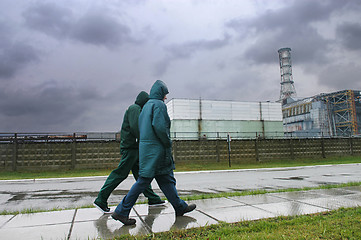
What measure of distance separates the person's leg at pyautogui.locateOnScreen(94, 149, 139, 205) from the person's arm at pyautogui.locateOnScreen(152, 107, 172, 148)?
95 centimetres

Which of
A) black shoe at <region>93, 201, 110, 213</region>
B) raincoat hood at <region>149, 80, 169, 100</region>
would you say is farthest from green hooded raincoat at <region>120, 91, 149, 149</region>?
black shoe at <region>93, 201, 110, 213</region>

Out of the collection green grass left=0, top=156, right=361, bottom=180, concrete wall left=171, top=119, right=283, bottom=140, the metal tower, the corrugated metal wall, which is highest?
the metal tower

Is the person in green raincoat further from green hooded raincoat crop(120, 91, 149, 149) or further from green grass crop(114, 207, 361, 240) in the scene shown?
green grass crop(114, 207, 361, 240)

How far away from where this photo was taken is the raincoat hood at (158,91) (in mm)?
4113

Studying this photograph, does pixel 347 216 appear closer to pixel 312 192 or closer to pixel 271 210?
pixel 271 210

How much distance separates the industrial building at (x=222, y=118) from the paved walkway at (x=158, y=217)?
28.1 m

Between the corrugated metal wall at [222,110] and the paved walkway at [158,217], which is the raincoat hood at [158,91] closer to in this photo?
the paved walkway at [158,217]

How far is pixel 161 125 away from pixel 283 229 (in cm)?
201

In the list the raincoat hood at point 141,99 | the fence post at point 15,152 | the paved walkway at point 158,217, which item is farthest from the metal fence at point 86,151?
the raincoat hood at point 141,99

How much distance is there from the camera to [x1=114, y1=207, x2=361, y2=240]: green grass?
3.09 metres

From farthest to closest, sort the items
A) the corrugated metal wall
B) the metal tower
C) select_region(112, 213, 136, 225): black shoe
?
1. the metal tower
2. the corrugated metal wall
3. select_region(112, 213, 136, 225): black shoe

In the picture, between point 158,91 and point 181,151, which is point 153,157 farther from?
point 181,151

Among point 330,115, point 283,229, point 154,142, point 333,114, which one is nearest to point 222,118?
point 330,115

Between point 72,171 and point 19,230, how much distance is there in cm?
1427
